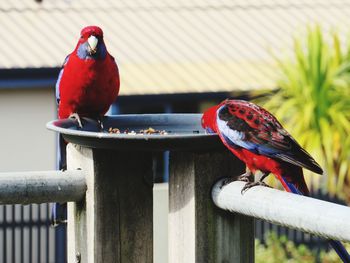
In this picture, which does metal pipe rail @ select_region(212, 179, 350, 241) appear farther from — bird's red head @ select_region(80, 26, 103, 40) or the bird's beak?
bird's red head @ select_region(80, 26, 103, 40)

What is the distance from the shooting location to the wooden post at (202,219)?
194 centimetres

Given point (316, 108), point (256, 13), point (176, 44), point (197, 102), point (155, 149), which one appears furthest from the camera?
point (256, 13)

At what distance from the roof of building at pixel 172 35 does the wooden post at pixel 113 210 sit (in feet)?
27.8

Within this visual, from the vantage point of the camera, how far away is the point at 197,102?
36.5 feet

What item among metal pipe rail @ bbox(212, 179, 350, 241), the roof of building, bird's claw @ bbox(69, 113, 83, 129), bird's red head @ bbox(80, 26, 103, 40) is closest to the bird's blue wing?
bird's claw @ bbox(69, 113, 83, 129)

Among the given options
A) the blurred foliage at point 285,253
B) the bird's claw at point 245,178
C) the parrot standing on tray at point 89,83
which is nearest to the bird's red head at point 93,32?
the parrot standing on tray at point 89,83

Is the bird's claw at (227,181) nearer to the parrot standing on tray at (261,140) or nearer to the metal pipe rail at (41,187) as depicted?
the metal pipe rail at (41,187)

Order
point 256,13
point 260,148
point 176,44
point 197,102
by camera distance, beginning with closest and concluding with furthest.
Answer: point 260,148, point 197,102, point 176,44, point 256,13

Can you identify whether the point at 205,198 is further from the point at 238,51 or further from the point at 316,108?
the point at 238,51

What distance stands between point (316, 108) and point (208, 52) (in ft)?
13.6

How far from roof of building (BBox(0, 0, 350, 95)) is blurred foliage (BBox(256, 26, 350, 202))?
8.29ft

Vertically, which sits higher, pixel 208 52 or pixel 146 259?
pixel 208 52

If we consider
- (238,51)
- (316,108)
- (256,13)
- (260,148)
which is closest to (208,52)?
(238,51)

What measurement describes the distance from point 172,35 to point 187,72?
0.88 metres
